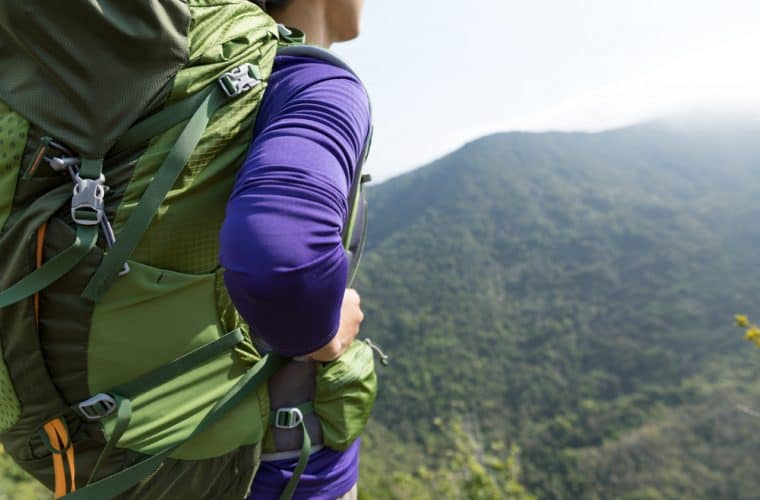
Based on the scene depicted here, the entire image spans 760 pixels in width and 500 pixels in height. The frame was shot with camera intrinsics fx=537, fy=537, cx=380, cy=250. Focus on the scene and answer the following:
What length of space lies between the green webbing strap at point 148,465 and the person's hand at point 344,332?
0.17 meters

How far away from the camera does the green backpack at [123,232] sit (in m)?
0.76

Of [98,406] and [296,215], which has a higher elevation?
[296,215]

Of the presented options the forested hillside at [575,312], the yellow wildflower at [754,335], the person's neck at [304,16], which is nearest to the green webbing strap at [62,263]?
the person's neck at [304,16]

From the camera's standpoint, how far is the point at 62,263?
31.1 inches

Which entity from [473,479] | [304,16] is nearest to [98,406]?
[304,16]

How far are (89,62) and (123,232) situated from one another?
9.4 inches

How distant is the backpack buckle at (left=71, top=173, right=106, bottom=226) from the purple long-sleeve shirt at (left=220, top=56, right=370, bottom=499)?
22 centimetres

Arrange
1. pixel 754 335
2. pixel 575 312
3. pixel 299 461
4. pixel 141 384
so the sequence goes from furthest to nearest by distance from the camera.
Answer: pixel 575 312 < pixel 754 335 < pixel 299 461 < pixel 141 384

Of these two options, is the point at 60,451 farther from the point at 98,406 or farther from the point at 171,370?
the point at 171,370

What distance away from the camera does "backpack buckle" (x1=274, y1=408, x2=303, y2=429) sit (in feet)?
3.67

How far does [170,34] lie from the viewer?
77 centimetres

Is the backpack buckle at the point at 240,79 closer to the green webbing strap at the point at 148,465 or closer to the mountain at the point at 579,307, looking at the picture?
the green webbing strap at the point at 148,465

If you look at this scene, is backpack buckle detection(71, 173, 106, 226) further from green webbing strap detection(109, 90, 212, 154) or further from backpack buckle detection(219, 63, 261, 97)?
backpack buckle detection(219, 63, 261, 97)

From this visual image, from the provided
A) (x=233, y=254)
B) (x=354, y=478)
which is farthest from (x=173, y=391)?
(x=354, y=478)
